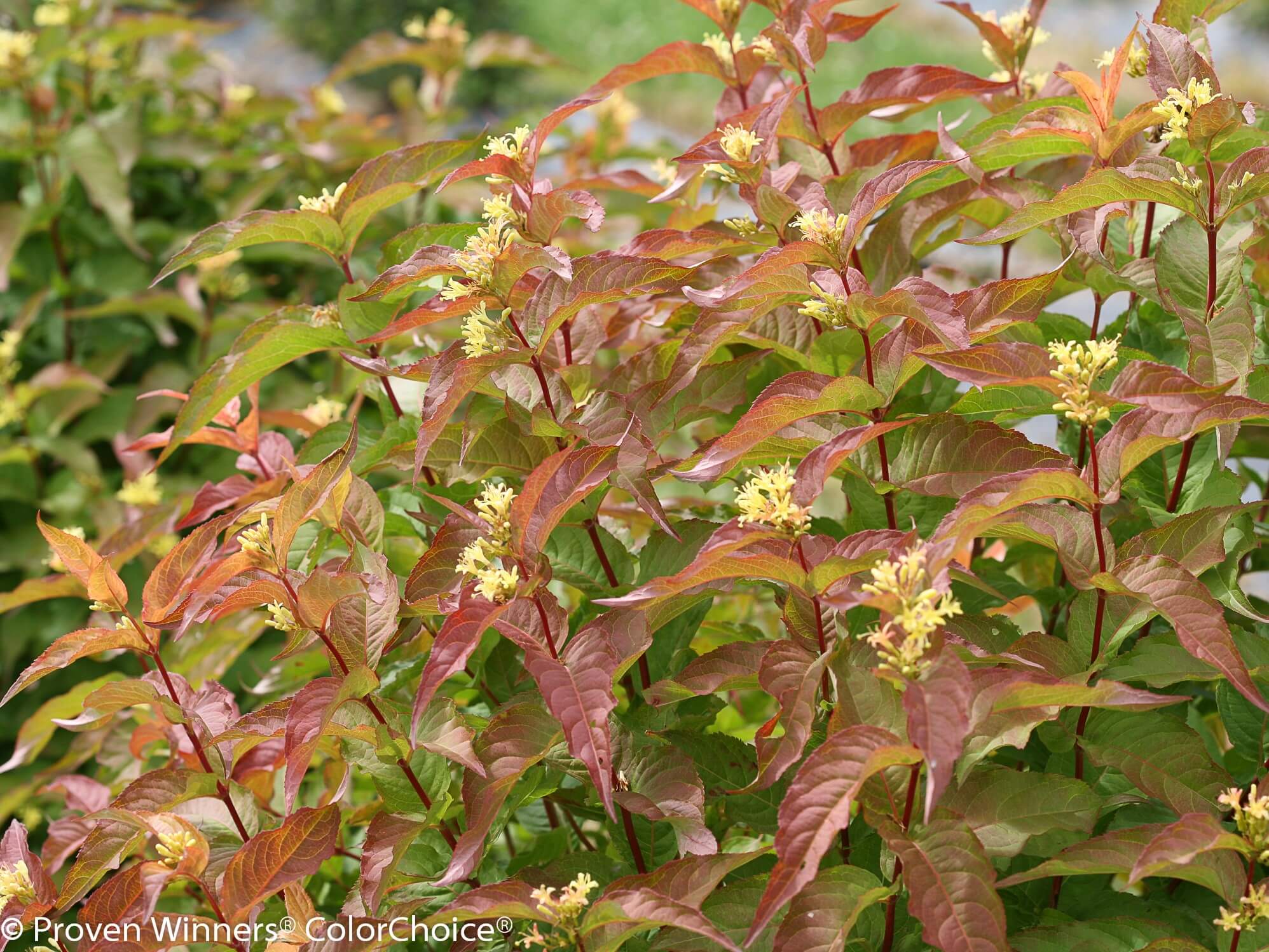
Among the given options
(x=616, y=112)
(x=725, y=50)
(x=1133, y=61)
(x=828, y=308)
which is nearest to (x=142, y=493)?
(x=725, y=50)

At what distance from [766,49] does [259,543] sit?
0.75 m

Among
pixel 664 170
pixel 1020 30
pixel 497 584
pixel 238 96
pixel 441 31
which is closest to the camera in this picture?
pixel 497 584

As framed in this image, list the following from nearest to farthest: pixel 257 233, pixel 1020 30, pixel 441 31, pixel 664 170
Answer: pixel 257 233 → pixel 1020 30 → pixel 664 170 → pixel 441 31

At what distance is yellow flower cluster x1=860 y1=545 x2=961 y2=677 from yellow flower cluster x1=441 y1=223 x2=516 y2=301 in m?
0.44

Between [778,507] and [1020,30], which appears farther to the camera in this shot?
[1020,30]

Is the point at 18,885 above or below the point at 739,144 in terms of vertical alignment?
below

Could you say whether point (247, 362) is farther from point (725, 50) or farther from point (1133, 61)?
point (1133, 61)

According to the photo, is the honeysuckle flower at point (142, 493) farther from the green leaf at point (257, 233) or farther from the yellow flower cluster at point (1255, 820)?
the yellow flower cluster at point (1255, 820)

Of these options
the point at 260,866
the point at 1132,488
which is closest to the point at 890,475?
the point at 1132,488

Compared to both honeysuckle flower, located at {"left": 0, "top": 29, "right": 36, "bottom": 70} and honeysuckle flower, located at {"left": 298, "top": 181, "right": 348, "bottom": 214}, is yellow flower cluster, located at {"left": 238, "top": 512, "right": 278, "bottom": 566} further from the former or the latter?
honeysuckle flower, located at {"left": 0, "top": 29, "right": 36, "bottom": 70}

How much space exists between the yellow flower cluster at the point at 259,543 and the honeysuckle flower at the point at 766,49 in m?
0.73

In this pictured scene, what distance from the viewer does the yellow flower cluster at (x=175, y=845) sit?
1.01m

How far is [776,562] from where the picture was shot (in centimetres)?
86

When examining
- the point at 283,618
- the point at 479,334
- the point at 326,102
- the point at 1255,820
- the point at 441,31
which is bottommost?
the point at 1255,820
